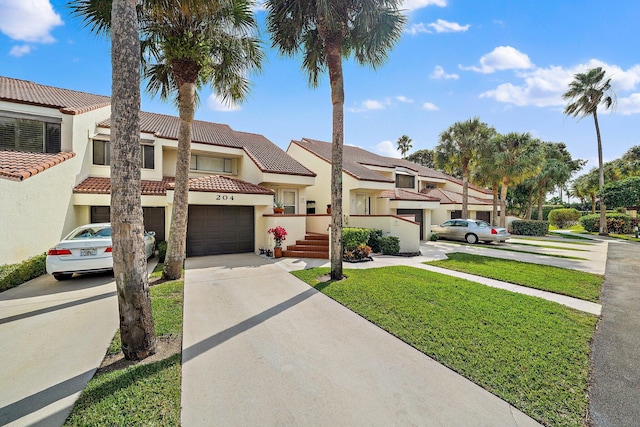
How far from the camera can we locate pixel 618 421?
2.85 metres

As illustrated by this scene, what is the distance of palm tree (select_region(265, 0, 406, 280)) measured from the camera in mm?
8219

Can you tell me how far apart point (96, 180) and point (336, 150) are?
1220 centimetres

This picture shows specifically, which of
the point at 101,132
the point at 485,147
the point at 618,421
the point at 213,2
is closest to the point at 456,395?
the point at 618,421

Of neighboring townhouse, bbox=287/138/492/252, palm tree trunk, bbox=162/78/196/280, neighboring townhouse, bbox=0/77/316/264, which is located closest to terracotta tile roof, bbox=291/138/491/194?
neighboring townhouse, bbox=287/138/492/252

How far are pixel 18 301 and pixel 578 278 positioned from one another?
16.4 meters

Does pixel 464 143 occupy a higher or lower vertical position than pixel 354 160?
higher

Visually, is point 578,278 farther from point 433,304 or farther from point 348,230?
point 348,230

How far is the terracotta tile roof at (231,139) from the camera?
15.2m

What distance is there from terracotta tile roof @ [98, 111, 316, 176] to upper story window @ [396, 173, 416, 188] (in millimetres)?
10700

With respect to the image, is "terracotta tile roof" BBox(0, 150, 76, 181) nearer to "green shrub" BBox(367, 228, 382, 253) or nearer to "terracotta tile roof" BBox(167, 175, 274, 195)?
"terracotta tile roof" BBox(167, 175, 274, 195)

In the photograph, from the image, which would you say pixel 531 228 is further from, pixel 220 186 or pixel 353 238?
pixel 220 186

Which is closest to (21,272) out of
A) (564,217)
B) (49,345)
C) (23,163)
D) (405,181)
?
(23,163)

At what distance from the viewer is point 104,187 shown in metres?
11.9

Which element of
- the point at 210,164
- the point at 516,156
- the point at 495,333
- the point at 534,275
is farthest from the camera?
the point at 516,156
